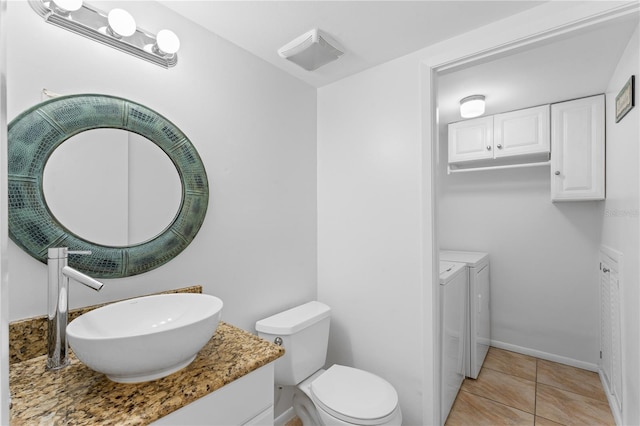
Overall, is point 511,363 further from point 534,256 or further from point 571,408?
point 534,256

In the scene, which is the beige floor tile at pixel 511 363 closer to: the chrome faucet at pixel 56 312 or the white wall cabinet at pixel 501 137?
the white wall cabinet at pixel 501 137

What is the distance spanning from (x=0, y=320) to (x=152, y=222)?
3.50ft

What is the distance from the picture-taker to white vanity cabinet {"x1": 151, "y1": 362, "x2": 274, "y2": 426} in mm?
847

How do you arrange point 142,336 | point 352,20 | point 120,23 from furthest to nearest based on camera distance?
point 352,20
point 120,23
point 142,336

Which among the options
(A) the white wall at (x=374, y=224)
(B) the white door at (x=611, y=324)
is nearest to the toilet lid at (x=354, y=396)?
(A) the white wall at (x=374, y=224)

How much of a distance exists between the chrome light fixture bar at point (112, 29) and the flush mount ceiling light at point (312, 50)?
604 mm

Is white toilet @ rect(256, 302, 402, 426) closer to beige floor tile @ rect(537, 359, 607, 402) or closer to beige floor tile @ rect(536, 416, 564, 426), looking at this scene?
beige floor tile @ rect(536, 416, 564, 426)

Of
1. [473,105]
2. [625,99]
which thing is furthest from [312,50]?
[625,99]

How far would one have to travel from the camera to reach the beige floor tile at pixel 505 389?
2189mm

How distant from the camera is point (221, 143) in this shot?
1.59 m

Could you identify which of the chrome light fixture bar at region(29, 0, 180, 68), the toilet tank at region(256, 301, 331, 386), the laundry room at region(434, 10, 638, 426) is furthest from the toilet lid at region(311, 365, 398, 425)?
the chrome light fixture bar at region(29, 0, 180, 68)

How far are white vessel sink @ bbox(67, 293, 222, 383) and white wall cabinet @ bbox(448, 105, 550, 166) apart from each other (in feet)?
9.08

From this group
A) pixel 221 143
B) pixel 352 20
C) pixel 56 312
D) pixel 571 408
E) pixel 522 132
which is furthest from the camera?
pixel 522 132

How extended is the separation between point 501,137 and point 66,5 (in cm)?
307
